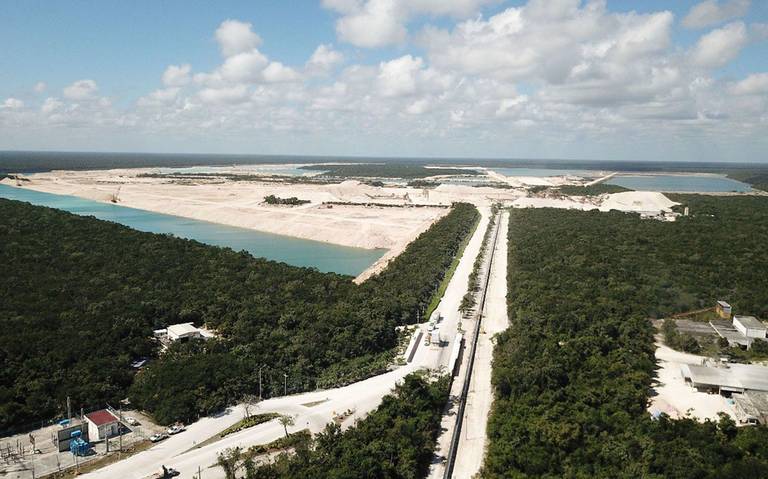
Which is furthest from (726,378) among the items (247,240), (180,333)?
(247,240)

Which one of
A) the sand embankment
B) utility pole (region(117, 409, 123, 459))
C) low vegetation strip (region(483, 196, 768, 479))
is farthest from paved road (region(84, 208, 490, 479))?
the sand embankment

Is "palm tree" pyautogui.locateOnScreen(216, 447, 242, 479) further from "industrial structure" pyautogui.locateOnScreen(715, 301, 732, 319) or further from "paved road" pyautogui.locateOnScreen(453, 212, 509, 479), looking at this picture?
Answer: "industrial structure" pyautogui.locateOnScreen(715, 301, 732, 319)

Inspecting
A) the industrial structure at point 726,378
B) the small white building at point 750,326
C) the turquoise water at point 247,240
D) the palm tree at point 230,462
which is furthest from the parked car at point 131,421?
the small white building at point 750,326

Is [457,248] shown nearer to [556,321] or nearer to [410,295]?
[410,295]

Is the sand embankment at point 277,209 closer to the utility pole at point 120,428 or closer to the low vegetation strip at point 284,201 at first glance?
the low vegetation strip at point 284,201

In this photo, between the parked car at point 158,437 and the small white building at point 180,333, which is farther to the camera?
the small white building at point 180,333
